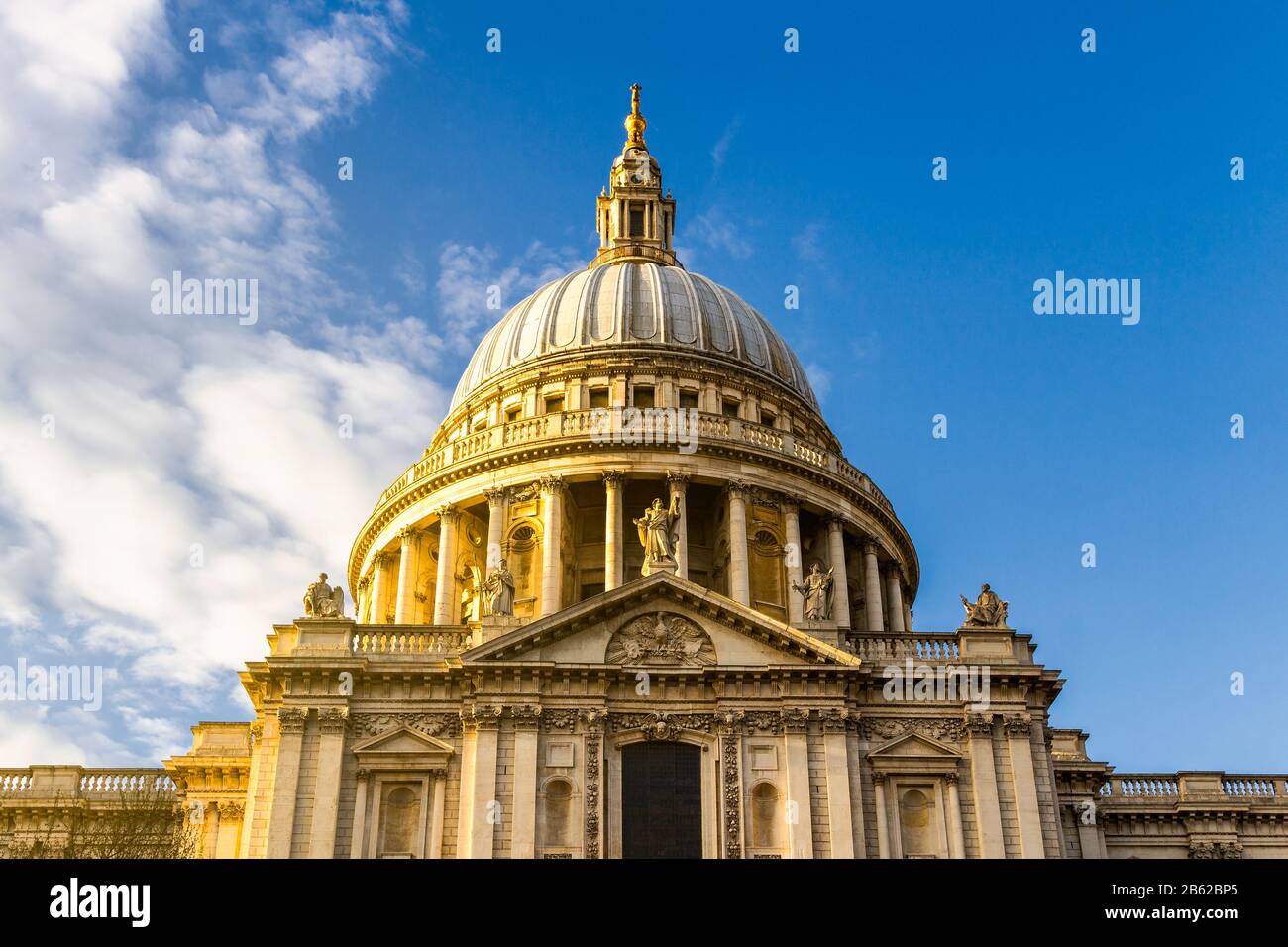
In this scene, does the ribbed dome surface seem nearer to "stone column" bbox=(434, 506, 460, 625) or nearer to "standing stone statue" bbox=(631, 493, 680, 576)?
"stone column" bbox=(434, 506, 460, 625)

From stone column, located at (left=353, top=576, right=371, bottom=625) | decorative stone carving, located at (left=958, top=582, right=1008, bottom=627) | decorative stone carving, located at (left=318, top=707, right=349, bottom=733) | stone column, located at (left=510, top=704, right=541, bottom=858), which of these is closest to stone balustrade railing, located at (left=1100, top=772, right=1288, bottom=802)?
decorative stone carving, located at (left=958, top=582, right=1008, bottom=627)

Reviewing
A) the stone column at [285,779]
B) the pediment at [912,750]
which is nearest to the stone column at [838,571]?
the pediment at [912,750]

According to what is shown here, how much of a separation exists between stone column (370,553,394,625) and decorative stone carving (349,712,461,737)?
20427 mm

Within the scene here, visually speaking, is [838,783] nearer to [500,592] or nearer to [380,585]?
[500,592]

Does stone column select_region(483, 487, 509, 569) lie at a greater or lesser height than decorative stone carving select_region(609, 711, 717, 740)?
greater

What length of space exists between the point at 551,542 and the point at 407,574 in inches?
326

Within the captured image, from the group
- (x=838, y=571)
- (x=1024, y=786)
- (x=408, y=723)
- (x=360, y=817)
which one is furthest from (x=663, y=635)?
(x=838, y=571)

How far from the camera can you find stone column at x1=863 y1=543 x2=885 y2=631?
2346 inches

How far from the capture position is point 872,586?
200ft

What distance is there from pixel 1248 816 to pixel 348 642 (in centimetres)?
3308

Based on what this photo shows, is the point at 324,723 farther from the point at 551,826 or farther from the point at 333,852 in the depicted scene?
the point at 551,826

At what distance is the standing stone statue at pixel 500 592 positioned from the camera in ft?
146
